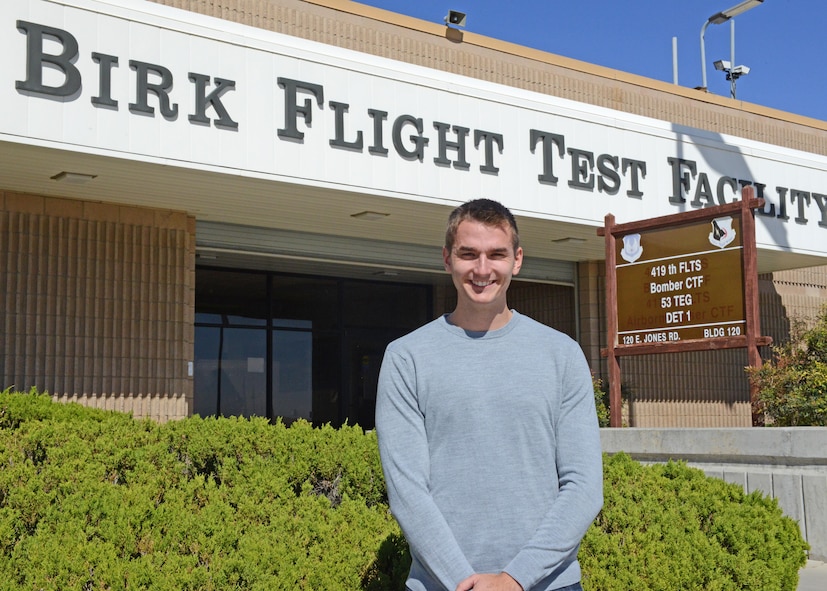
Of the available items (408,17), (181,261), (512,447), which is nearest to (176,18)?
(181,261)

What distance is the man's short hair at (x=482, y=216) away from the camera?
2912mm

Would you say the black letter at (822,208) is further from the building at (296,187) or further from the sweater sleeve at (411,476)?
the sweater sleeve at (411,476)

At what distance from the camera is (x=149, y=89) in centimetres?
1077

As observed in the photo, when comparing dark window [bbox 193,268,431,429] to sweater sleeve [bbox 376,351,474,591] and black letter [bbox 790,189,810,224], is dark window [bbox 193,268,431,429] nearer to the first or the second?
black letter [bbox 790,189,810,224]

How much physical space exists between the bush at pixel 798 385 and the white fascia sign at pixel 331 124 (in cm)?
411

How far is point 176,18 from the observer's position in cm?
1105

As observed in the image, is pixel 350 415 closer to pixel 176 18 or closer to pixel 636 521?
pixel 176 18

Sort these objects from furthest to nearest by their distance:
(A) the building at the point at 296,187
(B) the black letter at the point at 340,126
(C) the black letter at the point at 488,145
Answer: (C) the black letter at the point at 488,145 < (B) the black letter at the point at 340,126 < (A) the building at the point at 296,187

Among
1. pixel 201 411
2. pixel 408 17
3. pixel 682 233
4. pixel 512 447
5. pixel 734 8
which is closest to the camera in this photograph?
pixel 512 447

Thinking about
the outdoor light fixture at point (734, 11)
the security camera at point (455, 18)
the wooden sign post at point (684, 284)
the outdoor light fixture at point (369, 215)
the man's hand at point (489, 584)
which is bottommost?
the man's hand at point (489, 584)

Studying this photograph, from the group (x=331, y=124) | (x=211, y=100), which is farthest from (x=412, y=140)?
(x=211, y=100)

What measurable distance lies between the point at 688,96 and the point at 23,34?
1257cm

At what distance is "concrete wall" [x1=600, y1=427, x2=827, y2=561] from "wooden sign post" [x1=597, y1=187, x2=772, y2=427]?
8.43 ft

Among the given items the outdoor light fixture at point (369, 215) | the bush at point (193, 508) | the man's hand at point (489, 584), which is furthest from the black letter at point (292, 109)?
the man's hand at point (489, 584)
